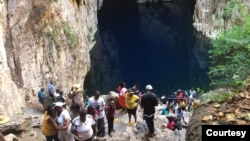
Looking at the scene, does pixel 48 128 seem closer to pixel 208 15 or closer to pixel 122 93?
pixel 122 93

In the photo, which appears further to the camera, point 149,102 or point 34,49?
point 34,49

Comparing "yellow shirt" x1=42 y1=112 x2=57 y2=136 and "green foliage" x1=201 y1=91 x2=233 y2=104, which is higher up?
"green foliage" x1=201 y1=91 x2=233 y2=104

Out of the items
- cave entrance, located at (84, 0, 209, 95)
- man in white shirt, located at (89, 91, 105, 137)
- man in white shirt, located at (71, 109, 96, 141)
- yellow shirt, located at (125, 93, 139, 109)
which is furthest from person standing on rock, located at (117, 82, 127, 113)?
cave entrance, located at (84, 0, 209, 95)

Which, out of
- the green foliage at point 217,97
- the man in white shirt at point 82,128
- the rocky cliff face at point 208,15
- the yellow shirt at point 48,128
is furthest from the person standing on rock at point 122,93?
the rocky cliff face at point 208,15

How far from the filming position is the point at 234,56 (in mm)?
8547

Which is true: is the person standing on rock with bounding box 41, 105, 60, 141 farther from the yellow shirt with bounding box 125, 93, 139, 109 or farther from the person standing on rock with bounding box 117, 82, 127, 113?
the person standing on rock with bounding box 117, 82, 127, 113

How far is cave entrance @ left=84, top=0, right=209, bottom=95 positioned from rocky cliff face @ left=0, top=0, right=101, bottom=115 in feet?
18.7

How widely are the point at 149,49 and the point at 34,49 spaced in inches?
832

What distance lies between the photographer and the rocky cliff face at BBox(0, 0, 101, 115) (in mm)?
16625

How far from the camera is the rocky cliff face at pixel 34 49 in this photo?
1662 centimetres

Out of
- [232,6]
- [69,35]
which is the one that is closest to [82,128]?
[232,6]

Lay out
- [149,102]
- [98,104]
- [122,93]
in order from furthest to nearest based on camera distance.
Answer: [122,93], [98,104], [149,102]

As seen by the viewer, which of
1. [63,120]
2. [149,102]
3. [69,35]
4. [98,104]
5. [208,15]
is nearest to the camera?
[63,120]

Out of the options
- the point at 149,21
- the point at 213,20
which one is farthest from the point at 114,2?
the point at 213,20
